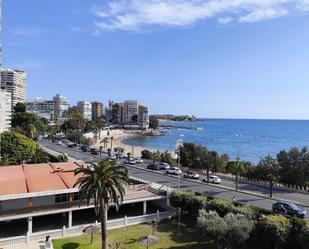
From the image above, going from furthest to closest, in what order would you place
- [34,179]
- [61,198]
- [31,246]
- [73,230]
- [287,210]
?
[34,179]
[61,198]
[287,210]
[73,230]
[31,246]

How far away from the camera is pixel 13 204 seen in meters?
40.1

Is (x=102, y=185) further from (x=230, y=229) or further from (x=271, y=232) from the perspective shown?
(x=271, y=232)

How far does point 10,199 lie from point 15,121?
10242cm

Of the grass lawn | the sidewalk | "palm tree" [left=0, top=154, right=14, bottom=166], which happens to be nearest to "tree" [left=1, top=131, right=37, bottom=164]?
"palm tree" [left=0, top=154, right=14, bottom=166]

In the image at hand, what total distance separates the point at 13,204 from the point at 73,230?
25.1 feet

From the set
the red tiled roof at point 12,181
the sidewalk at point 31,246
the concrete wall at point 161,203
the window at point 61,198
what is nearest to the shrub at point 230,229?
the concrete wall at point 161,203

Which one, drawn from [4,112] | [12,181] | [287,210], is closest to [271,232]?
[287,210]

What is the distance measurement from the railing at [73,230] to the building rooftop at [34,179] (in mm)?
5338

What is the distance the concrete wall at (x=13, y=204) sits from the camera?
131 ft

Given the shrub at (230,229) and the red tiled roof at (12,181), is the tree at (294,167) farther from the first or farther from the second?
the red tiled roof at (12,181)

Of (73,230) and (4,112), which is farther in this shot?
(4,112)

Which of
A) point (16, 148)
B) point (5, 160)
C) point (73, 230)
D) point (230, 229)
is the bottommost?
point (73, 230)

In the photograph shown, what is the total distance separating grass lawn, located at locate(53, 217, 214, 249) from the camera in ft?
112

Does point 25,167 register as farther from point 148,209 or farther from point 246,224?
point 246,224
